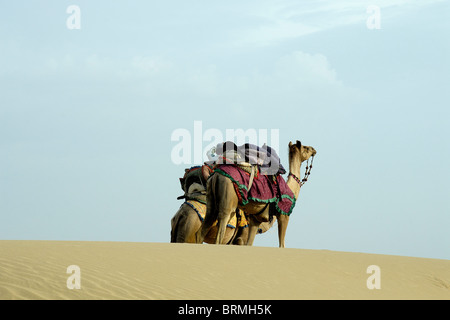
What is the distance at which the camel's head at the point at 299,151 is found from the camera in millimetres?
17844

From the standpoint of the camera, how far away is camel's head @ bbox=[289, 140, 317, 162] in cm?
1784

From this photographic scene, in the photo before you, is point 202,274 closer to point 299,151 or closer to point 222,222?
point 222,222

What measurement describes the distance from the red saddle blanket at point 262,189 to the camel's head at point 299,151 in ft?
4.41

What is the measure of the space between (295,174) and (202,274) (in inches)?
319

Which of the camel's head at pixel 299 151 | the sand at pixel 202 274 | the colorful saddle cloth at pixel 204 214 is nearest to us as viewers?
the sand at pixel 202 274

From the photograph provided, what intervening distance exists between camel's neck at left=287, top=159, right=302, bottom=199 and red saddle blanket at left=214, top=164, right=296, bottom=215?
66cm

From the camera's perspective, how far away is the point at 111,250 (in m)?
11.5

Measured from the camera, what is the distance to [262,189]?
15742 mm

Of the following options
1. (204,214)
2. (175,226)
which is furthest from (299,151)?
(175,226)

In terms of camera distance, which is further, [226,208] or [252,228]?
[252,228]

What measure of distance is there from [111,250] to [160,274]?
2.03 meters

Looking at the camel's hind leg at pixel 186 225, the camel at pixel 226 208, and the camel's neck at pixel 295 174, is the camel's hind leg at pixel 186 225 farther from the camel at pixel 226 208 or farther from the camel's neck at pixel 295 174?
the camel's neck at pixel 295 174

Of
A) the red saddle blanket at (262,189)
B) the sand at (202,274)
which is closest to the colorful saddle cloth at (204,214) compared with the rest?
the red saddle blanket at (262,189)
